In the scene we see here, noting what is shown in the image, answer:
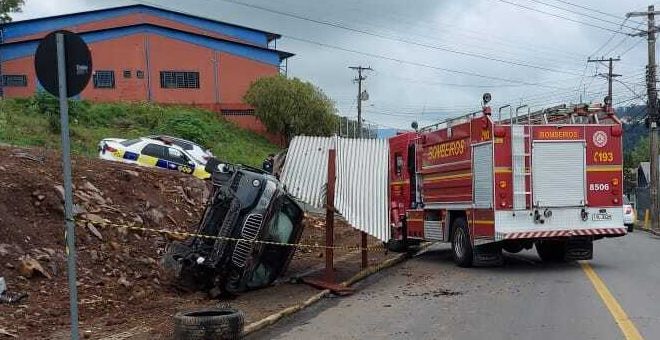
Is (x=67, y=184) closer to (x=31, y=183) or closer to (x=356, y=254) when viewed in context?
(x=31, y=183)

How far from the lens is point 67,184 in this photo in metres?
6.34

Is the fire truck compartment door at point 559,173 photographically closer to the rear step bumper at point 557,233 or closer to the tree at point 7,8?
the rear step bumper at point 557,233

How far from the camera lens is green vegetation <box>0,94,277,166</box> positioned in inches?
1441

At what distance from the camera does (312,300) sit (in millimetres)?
10320

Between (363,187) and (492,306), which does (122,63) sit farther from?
(492,306)

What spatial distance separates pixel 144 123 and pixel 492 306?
1434 inches

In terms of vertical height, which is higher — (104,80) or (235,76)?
(235,76)

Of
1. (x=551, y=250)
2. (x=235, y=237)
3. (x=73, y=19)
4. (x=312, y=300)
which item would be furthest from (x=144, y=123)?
(x=312, y=300)

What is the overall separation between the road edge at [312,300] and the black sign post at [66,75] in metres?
2.41

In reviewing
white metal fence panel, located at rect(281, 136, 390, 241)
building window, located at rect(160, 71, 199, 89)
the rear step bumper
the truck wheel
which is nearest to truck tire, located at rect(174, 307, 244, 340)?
white metal fence panel, located at rect(281, 136, 390, 241)

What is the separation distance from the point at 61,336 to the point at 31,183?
449cm

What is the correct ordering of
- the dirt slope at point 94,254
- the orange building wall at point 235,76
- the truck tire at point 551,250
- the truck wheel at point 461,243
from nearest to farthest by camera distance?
the dirt slope at point 94,254
the truck wheel at point 461,243
the truck tire at point 551,250
the orange building wall at point 235,76

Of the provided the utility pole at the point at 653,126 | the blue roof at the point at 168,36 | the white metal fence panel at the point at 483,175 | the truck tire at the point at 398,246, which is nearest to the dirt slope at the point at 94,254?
the white metal fence panel at the point at 483,175

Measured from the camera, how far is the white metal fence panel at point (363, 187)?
12.2 metres
